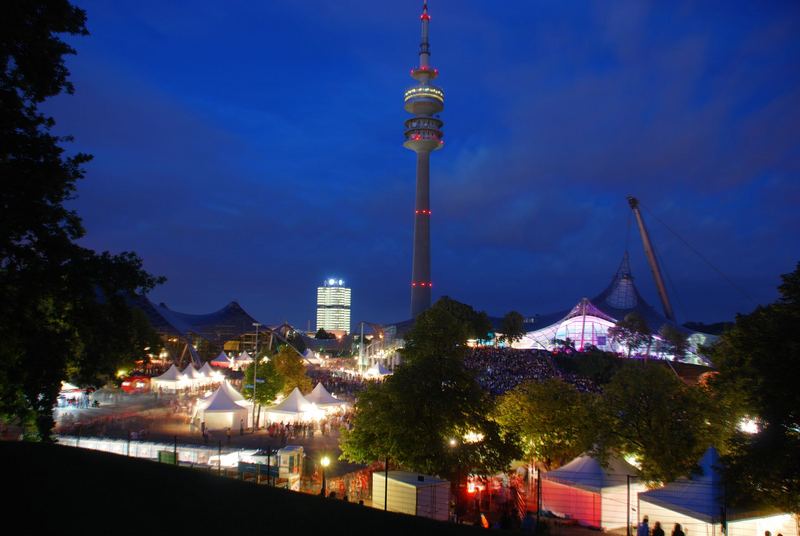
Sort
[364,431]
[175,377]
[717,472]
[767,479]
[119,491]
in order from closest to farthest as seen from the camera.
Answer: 1. [119,491]
2. [767,479]
3. [717,472]
4. [364,431]
5. [175,377]

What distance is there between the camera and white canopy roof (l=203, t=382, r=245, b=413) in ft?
74.7

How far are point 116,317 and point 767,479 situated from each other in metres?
12.2

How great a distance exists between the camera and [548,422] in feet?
54.5

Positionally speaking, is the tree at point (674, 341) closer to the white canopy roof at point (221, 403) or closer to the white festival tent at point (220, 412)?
the white festival tent at point (220, 412)

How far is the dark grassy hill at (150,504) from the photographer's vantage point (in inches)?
186

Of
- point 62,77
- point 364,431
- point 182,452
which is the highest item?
point 62,77

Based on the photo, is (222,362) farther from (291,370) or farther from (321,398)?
(321,398)

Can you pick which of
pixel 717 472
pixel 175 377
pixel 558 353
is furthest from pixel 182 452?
pixel 558 353

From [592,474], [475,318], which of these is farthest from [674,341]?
[592,474]

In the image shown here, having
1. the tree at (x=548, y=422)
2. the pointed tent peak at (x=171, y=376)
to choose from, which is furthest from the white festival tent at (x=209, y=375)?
the tree at (x=548, y=422)

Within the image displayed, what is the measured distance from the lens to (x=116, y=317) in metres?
9.13

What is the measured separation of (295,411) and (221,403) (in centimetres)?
315

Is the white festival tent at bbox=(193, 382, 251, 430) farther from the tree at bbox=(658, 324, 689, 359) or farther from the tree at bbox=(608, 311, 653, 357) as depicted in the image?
the tree at bbox=(658, 324, 689, 359)

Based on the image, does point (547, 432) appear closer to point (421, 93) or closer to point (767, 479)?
point (767, 479)
